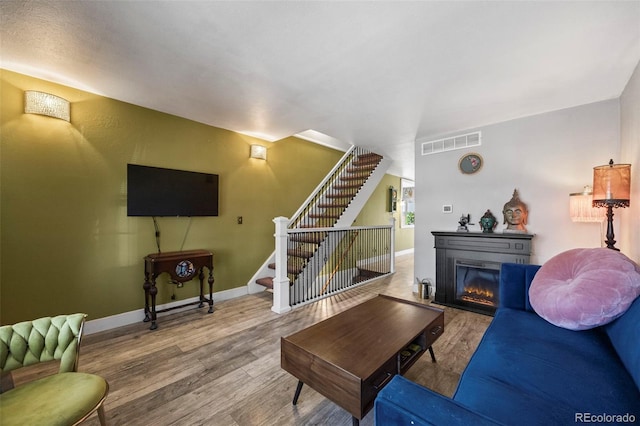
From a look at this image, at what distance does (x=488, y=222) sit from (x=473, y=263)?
0.58 meters

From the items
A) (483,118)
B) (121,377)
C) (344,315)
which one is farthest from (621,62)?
(121,377)

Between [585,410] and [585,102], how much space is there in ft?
10.9

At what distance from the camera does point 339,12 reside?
156cm

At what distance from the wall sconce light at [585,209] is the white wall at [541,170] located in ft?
1.26

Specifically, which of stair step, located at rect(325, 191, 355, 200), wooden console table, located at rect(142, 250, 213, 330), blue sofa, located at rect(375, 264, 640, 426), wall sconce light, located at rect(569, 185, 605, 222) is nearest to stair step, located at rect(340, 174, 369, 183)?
→ stair step, located at rect(325, 191, 355, 200)

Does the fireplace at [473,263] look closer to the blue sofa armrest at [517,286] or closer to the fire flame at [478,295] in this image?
the fire flame at [478,295]

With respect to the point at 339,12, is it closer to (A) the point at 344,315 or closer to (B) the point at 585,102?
(A) the point at 344,315

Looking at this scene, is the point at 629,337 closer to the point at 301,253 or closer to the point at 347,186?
the point at 301,253

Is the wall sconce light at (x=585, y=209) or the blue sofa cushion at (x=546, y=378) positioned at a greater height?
the wall sconce light at (x=585, y=209)

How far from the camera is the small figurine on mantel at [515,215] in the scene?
3125 mm

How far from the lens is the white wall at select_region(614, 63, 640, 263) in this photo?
207cm

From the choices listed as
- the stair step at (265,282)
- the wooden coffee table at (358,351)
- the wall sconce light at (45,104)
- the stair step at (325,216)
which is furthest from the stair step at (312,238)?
the wall sconce light at (45,104)

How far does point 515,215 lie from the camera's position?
3146 millimetres

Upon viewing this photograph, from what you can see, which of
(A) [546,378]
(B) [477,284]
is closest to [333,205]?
(B) [477,284]
